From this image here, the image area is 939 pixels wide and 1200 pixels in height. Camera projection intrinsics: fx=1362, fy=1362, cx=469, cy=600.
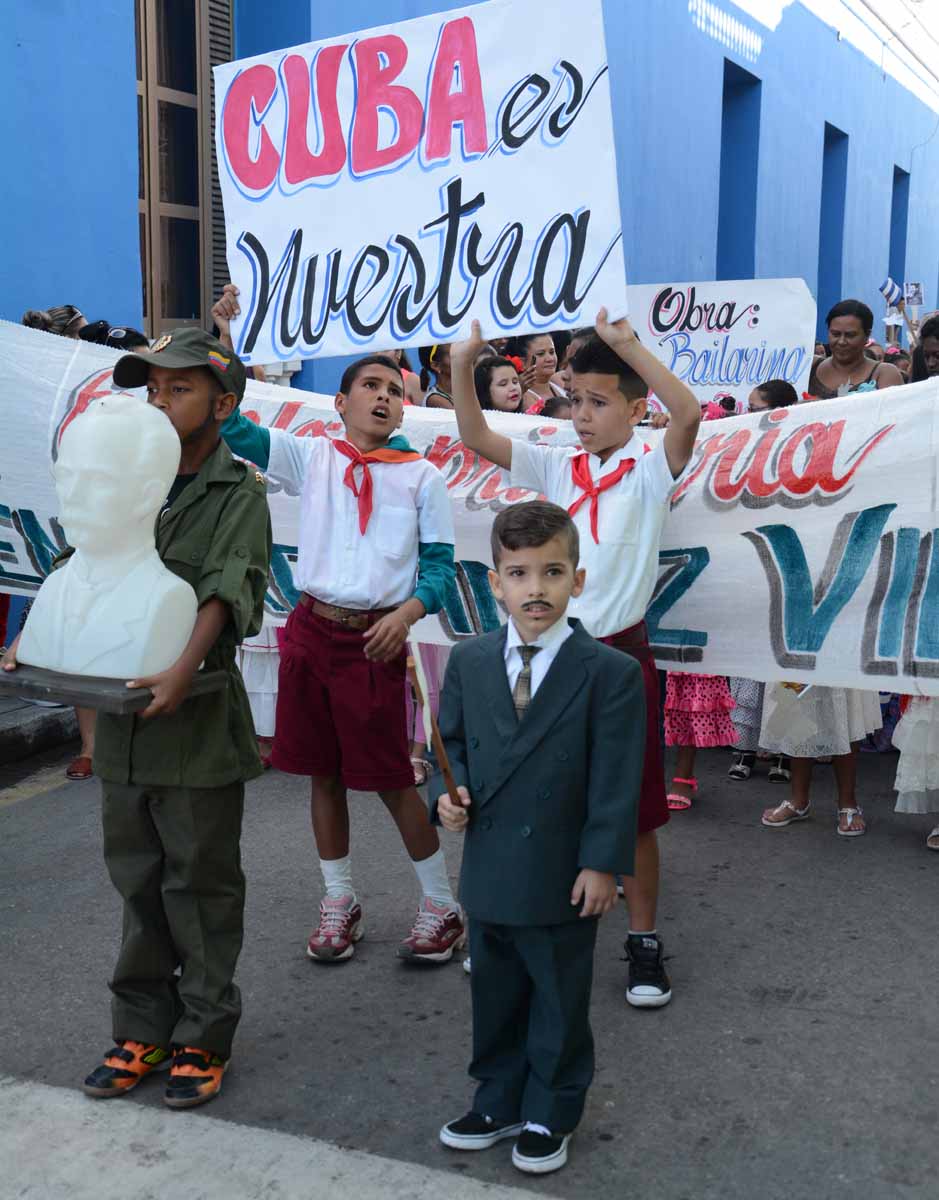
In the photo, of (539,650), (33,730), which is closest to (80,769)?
(33,730)

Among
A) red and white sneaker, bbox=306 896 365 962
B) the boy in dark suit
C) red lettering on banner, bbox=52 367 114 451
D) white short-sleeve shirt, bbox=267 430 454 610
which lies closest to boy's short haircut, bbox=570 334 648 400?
white short-sleeve shirt, bbox=267 430 454 610

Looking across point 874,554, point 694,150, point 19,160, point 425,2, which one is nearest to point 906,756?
point 874,554

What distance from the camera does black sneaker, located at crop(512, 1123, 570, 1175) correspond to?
111 inches

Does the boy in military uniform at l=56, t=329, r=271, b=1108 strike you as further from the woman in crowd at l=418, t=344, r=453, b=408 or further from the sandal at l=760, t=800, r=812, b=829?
the woman in crowd at l=418, t=344, r=453, b=408

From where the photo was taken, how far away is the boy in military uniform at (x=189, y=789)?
3111mm

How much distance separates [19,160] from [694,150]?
10589 mm

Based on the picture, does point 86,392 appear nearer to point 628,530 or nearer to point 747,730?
point 628,530

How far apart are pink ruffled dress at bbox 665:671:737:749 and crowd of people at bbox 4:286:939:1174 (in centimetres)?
181

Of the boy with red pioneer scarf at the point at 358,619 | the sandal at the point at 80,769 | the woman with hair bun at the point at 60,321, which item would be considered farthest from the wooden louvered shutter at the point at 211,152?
the boy with red pioneer scarf at the point at 358,619

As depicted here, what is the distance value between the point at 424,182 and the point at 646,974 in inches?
97.6

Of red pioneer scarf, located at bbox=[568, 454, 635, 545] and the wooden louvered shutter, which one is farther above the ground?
the wooden louvered shutter

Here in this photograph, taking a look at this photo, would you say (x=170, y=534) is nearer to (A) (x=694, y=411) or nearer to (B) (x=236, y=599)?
(B) (x=236, y=599)

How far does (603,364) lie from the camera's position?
12.1ft

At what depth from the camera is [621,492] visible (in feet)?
12.3
